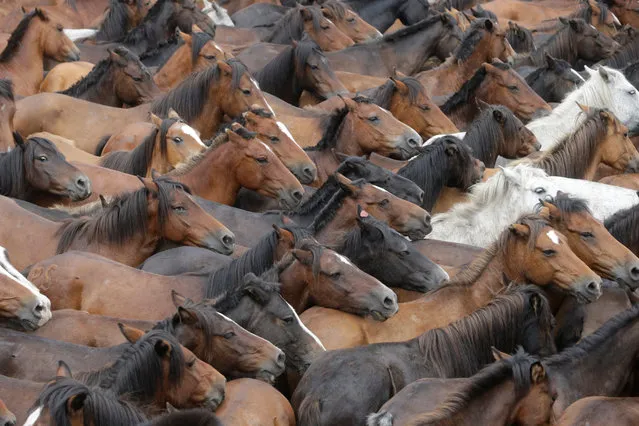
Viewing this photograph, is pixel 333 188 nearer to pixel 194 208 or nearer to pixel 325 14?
pixel 194 208

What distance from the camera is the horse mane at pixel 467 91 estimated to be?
36.7 feet

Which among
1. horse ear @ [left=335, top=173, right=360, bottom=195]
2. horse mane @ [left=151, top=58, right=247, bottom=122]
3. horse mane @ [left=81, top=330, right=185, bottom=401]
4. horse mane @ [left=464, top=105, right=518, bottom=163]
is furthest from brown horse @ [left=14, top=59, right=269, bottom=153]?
horse mane @ [left=81, top=330, right=185, bottom=401]

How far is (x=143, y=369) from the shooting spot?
581cm

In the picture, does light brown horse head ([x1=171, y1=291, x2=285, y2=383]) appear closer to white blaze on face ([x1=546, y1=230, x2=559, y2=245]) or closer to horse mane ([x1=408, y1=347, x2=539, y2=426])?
horse mane ([x1=408, y1=347, x2=539, y2=426])

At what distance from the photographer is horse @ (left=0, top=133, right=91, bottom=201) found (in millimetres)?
8609

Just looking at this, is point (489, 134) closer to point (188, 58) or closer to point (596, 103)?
point (596, 103)

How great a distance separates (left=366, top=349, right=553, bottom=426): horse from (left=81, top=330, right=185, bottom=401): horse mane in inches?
33.7

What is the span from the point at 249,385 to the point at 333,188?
2.49 meters

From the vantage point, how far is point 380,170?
8719 millimetres

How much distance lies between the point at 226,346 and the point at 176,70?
590cm

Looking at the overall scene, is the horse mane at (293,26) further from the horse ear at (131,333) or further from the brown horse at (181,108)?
the horse ear at (131,333)

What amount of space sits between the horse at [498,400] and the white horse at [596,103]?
16.9 feet

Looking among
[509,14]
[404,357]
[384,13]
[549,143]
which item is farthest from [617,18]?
[404,357]

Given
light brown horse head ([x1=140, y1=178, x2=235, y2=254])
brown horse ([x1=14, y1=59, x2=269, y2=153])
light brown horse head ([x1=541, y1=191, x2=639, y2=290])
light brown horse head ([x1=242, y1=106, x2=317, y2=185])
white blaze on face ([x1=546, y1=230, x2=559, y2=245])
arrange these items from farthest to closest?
brown horse ([x1=14, y1=59, x2=269, y2=153]), light brown horse head ([x1=242, y1=106, x2=317, y2=185]), light brown horse head ([x1=140, y1=178, x2=235, y2=254]), light brown horse head ([x1=541, y1=191, x2=639, y2=290]), white blaze on face ([x1=546, y1=230, x2=559, y2=245])
